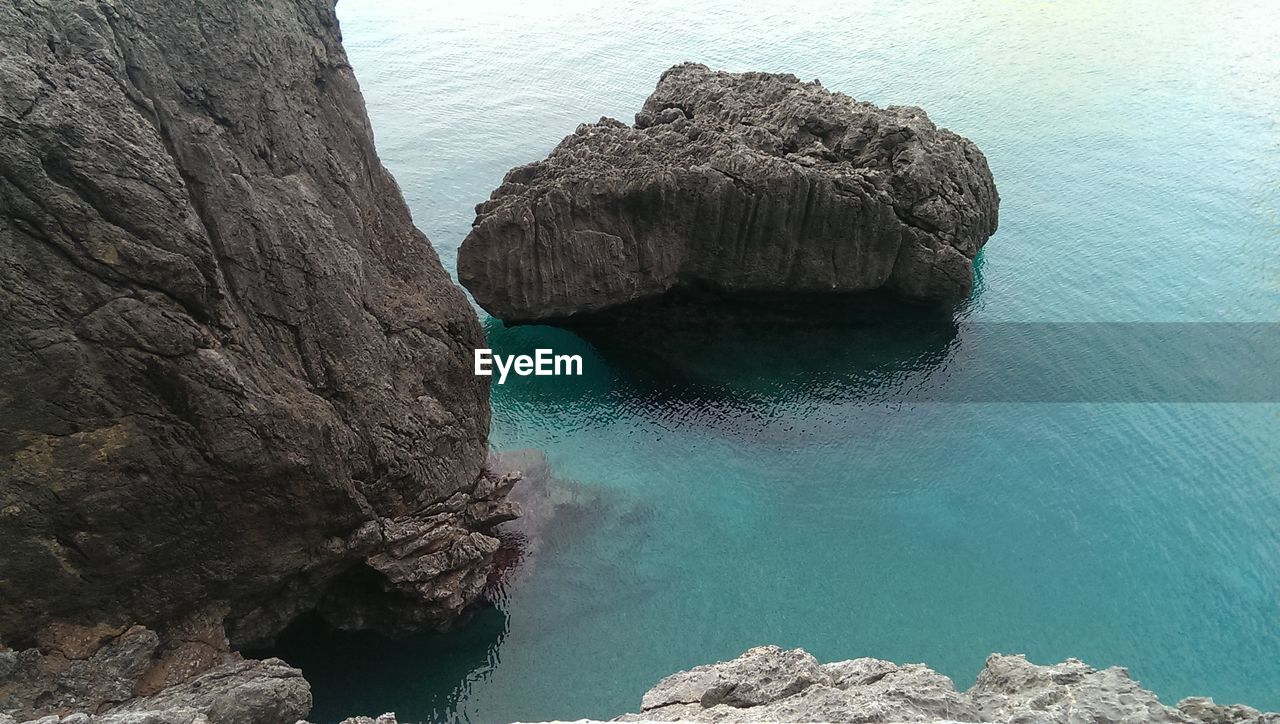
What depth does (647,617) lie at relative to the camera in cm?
1783

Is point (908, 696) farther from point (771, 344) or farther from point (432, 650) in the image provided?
point (771, 344)

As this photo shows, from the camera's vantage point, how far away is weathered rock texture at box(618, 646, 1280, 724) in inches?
404

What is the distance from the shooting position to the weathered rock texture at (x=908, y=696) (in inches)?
404

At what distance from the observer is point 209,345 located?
1368cm

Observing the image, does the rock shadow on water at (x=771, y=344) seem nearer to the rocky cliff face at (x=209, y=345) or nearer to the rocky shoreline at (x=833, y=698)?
the rocky cliff face at (x=209, y=345)

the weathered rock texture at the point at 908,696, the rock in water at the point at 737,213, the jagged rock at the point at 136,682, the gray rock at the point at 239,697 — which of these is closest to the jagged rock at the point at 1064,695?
the weathered rock texture at the point at 908,696

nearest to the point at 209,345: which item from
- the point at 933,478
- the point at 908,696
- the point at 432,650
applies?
the point at 432,650

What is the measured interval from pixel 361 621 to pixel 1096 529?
1490cm

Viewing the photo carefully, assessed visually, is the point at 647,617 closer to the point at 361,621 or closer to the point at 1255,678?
the point at 361,621

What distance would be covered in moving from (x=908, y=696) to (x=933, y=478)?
1078 cm

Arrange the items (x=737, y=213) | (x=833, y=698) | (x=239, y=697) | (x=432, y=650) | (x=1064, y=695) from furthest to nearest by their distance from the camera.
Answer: (x=737, y=213) < (x=432, y=650) < (x=239, y=697) < (x=833, y=698) < (x=1064, y=695)

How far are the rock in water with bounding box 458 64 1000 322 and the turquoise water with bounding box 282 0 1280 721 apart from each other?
75.8 inches

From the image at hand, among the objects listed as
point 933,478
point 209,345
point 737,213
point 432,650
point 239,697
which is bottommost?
point 432,650

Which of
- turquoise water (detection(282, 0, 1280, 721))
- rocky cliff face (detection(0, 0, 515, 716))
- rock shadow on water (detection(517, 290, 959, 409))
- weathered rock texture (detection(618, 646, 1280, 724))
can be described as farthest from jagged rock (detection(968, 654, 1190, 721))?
rock shadow on water (detection(517, 290, 959, 409))
